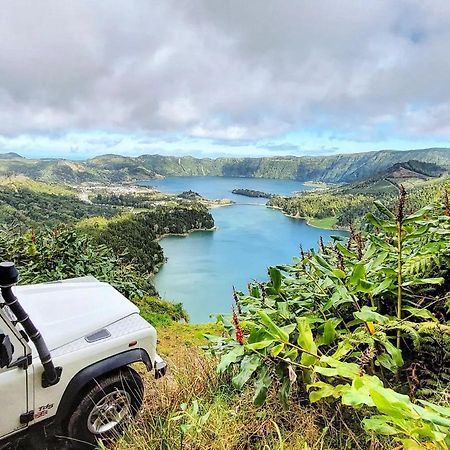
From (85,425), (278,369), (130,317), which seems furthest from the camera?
(130,317)

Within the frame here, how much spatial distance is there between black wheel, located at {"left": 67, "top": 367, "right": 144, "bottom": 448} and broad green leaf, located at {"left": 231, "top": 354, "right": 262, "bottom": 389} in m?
1.09

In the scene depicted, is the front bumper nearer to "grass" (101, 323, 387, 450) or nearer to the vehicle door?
"grass" (101, 323, 387, 450)

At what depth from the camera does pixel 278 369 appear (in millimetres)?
1924

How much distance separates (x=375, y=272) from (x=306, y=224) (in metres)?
77.5

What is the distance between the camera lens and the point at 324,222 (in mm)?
66125

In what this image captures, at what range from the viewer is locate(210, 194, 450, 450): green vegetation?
69.9 inches

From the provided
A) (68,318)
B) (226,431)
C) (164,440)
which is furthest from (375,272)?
(68,318)

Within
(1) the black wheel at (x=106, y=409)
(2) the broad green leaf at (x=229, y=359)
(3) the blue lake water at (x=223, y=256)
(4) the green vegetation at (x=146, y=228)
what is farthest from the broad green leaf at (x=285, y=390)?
(4) the green vegetation at (x=146, y=228)

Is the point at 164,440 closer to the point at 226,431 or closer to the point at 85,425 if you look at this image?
the point at 226,431

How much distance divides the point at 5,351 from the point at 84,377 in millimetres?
584

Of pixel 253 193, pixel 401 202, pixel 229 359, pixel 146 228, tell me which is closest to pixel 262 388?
pixel 229 359

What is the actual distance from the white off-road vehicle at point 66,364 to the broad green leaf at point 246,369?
110 cm

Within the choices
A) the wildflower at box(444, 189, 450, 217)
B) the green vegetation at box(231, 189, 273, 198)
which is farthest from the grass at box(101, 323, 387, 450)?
the green vegetation at box(231, 189, 273, 198)

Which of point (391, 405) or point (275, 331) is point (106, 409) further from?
point (391, 405)
